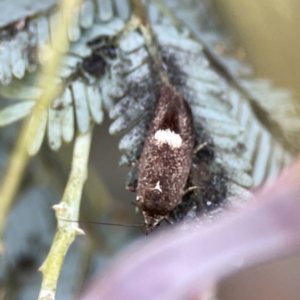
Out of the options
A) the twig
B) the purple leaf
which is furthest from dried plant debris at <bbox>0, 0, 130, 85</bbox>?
the purple leaf

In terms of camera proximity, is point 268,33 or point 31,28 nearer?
point 31,28

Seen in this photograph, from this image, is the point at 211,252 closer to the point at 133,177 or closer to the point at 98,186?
the point at 133,177

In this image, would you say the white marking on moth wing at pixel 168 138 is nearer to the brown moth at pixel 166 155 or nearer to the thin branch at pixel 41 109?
the brown moth at pixel 166 155

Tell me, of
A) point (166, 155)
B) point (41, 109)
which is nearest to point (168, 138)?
point (166, 155)

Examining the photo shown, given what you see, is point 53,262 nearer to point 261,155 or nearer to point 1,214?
point 1,214

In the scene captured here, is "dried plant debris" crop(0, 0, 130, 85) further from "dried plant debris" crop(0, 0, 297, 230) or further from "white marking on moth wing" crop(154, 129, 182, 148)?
"white marking on moth wing" crop(154, 129, 182, 148)

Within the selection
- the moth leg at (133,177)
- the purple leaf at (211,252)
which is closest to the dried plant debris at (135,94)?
the moth leg at (133,177)

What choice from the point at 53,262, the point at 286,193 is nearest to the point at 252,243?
the point at 286,193
